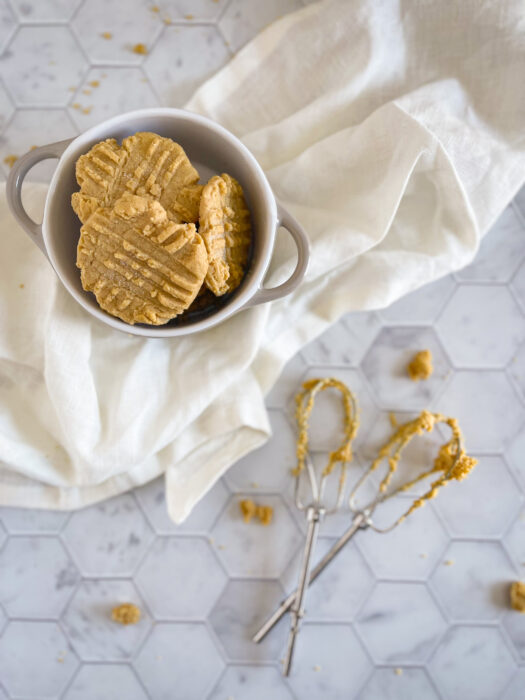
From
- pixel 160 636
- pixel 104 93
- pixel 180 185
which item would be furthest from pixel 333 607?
pixel 104 93

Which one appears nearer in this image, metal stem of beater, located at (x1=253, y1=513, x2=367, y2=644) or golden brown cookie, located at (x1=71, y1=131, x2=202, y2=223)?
golden brown cookie, located at (x1=71, y1=131, x2=202, y2=223)

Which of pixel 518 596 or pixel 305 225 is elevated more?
pixel 305 225

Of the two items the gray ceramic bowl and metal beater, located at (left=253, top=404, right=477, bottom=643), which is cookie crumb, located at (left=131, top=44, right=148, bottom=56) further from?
metal beater, located at (left=253, top=404, right=477, bottom=643)

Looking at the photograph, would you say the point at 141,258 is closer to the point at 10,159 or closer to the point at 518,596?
the point at 10,159

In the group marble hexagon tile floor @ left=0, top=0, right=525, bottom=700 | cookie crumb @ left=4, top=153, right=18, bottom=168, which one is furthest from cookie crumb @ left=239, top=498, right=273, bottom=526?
cookie crumb @ left=4, top=153, right=18, bottom=168

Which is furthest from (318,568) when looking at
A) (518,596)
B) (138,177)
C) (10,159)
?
(10,159)

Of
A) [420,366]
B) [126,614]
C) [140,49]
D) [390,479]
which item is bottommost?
[126,614]
